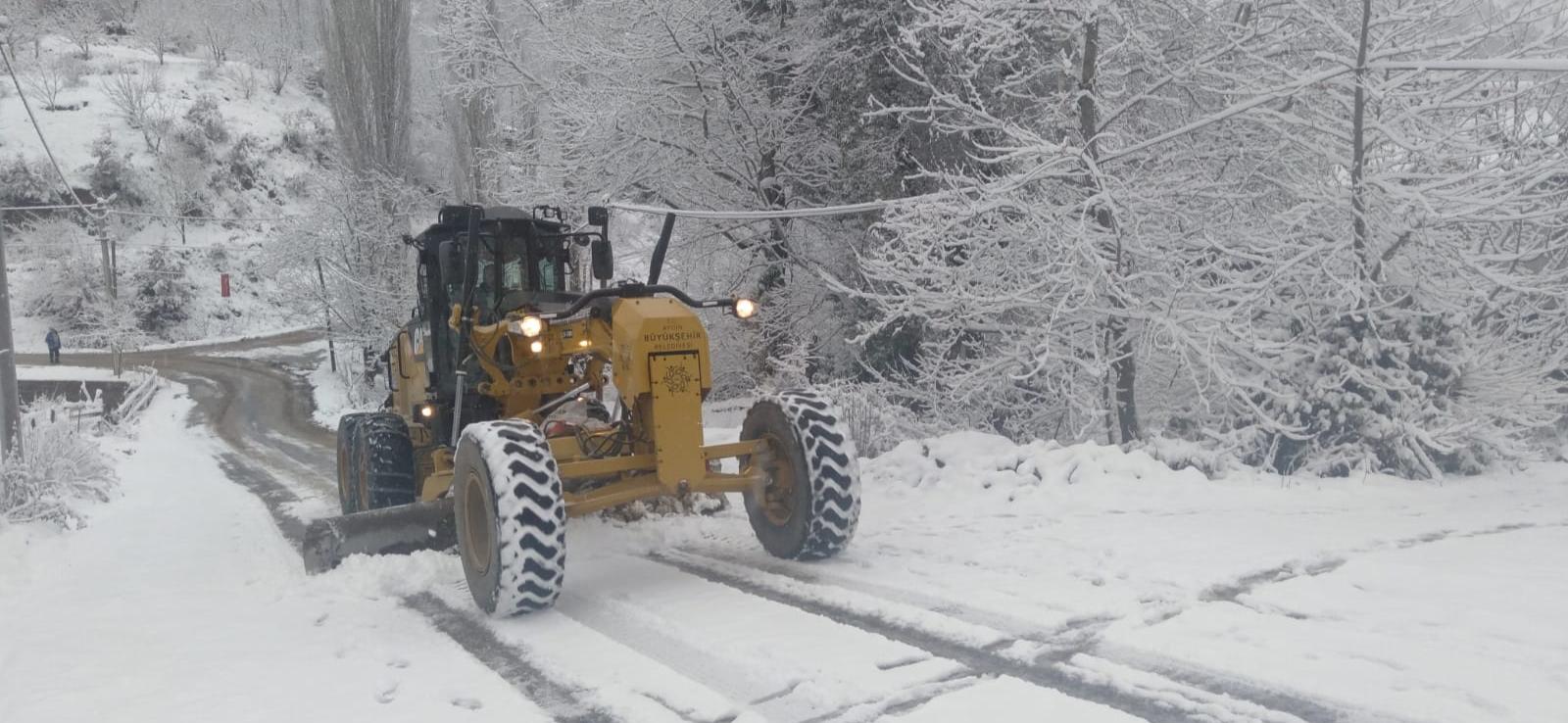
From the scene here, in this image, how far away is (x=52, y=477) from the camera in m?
10.3

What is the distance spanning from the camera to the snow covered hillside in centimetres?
4888

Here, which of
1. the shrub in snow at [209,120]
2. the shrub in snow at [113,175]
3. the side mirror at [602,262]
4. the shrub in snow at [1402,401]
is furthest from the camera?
the shrub in snow at [209,120]

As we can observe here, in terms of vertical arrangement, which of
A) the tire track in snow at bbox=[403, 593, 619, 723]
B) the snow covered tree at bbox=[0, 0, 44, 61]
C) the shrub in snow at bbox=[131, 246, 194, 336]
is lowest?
A: the tire track in snow at bbox=[403, 593, 619, 723]

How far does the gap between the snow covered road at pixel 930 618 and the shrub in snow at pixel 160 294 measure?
157ft

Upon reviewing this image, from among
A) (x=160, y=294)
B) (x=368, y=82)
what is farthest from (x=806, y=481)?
(x=160, y=294)

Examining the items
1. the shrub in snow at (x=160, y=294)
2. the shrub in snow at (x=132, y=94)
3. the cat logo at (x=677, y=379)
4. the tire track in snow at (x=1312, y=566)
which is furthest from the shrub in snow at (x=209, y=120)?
the tire track in snow at (x=1312, y=566)

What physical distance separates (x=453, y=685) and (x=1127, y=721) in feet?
9.21

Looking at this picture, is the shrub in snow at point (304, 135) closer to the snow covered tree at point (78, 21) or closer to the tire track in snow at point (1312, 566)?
the snow covered tree at point (78, 21)

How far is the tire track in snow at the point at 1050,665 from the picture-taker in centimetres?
367

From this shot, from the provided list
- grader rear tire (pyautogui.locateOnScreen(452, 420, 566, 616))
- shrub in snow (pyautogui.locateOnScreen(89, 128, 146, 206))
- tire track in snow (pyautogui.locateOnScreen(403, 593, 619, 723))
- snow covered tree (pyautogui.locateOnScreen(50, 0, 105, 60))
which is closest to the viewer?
tire track in snow (pyautogui.locateOnScreen(403, 593, 619, 723))

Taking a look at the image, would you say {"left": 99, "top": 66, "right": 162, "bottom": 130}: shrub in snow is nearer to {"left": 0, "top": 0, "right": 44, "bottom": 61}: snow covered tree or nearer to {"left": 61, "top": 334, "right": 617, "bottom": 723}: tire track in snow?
{"left": 0, "top": 0, "right": 44, "bottom": 61}: snow covered tree

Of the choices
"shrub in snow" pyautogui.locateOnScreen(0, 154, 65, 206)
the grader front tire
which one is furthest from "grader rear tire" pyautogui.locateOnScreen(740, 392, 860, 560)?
"shrub in snow" pyautogui.locateOnScreen(0, 154, 65, 206)

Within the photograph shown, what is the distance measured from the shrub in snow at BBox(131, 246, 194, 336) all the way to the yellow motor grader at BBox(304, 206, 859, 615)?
49.2 meters

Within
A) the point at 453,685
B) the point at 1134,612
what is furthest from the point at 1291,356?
the point at 453,685
